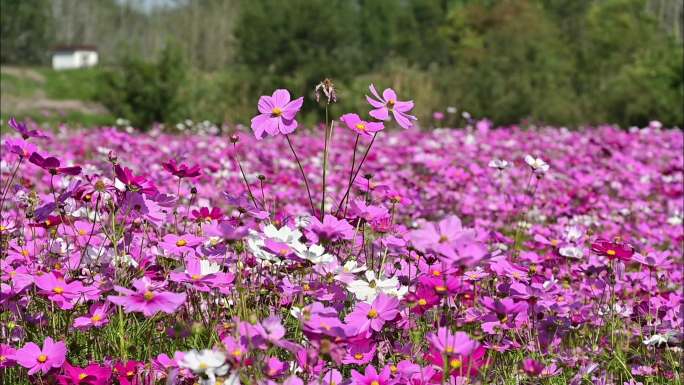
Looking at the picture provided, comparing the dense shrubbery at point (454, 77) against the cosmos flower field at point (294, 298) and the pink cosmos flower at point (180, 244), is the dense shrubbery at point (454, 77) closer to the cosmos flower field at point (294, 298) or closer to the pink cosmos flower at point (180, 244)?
the cosmos flower field at point (294, 298)

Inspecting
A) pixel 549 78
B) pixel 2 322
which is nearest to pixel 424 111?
pixel 549 78

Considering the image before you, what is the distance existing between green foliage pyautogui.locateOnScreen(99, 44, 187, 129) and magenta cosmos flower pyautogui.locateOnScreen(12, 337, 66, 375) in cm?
1250

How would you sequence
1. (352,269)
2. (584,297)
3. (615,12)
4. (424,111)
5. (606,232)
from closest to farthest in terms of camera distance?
(352,269) < (584,297) < (606,232) < (424,111) < (615,12)

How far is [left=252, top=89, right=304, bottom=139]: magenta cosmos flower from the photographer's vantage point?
1816mm

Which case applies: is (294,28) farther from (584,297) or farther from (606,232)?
(584,297)

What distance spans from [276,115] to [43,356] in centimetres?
81

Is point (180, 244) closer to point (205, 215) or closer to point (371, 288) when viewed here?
point (205, 215)

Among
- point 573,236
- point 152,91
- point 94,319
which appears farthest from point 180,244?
point 152,91

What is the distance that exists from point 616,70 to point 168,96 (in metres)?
13.4

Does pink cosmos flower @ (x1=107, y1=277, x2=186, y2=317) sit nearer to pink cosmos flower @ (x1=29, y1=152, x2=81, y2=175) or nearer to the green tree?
pink cosmos flower @ (x1=29, y1=152, x2=81, y2=175)

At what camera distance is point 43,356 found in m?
1.58

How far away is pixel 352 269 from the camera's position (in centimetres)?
174

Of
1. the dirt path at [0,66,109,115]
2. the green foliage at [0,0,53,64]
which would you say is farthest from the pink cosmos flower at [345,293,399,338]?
the green foliage at [0,0,53,64]

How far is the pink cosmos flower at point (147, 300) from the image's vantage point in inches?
54.9
